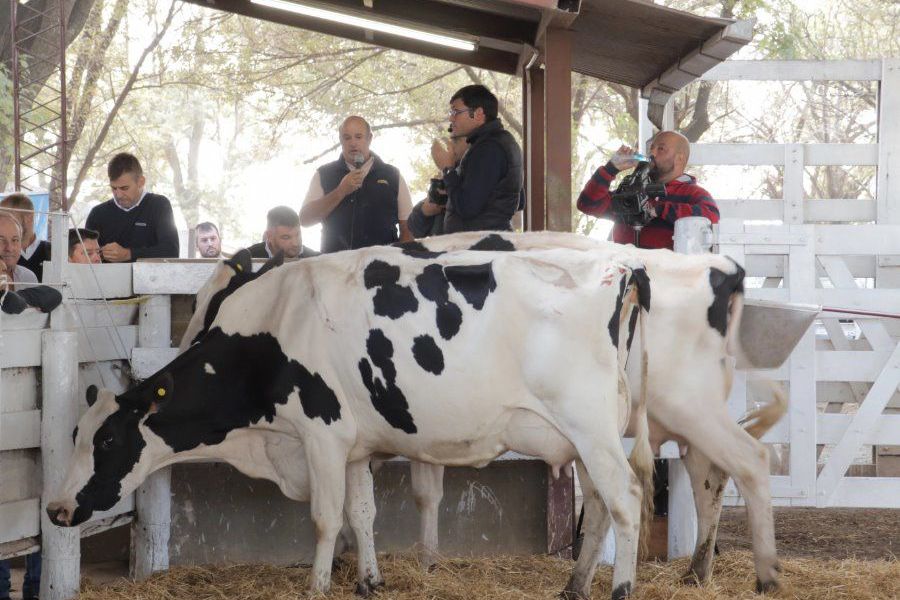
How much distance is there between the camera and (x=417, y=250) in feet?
20.8

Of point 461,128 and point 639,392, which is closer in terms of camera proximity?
point 639,392

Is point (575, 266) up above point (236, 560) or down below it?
above

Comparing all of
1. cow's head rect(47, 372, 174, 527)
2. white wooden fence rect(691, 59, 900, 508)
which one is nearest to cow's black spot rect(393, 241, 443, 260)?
cow's head rect(47, 372, 174, 527)

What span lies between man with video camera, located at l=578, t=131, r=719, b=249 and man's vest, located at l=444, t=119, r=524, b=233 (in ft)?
1.95

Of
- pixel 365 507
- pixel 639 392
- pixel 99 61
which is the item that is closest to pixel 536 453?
pixel 639 392

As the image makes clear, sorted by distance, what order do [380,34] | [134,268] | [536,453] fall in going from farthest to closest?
[380,34], [134,268], [536,453]

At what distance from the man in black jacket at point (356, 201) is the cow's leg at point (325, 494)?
2.31m

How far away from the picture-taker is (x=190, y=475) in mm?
7195

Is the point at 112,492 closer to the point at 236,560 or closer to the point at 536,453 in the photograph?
the point at 236,560

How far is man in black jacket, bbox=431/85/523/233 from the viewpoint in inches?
278

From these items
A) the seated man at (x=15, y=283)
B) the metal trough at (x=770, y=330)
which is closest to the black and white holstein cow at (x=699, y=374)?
the metal trough at (x=770, y=330)

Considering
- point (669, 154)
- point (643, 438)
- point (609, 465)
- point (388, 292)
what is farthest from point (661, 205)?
point (609, 465)

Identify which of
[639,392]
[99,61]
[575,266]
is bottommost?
[639,392]

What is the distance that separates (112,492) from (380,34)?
14.9 ft
